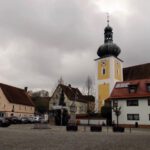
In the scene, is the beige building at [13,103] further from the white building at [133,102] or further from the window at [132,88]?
the window at [132,88]

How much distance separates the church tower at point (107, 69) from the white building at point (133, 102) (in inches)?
643

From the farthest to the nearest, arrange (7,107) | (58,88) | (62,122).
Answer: (58,88) → (7,107) → (62,122)

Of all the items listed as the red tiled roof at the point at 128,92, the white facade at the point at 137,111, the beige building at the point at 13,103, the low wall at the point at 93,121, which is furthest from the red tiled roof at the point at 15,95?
the white facade at the point at 137,111

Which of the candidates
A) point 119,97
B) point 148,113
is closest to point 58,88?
point 119,97

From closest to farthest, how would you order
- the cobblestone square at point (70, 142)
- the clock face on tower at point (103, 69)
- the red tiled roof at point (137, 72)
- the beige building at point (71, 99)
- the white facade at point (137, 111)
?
1. the cobblestone square at point (70, 142)
2. the white facade at point (137, 111)
3. the red tiled roof at point (137, 72)
4. the clock face on tower at point (103, 69)
5. the beige building at point (71, 99)

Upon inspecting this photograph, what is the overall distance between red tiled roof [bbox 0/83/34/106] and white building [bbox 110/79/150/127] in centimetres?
3171

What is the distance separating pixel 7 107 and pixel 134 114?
36402mm

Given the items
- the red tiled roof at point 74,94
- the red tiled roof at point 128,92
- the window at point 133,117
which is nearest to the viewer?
the window at point 133,117

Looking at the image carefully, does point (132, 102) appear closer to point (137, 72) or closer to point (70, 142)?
point (137, 72)

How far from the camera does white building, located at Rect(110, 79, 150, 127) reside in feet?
169

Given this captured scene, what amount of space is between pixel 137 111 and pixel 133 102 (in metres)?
2.06

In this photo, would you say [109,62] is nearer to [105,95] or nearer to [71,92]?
[105,95]

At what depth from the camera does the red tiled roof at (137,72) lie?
2844 inches

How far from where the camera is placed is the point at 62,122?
5097 centimetres
